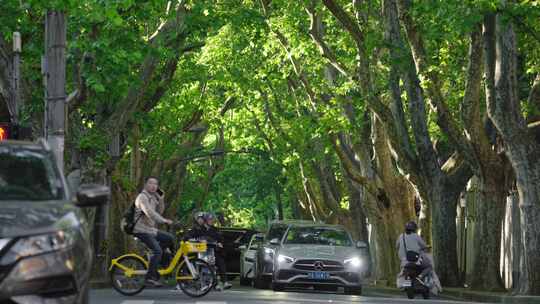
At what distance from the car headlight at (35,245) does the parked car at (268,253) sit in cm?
1877

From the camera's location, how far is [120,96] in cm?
3070

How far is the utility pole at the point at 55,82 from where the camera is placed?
2155 centimetres

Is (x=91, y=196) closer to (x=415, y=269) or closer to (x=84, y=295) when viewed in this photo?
(x=84, y=295)

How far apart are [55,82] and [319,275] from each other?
722 cm

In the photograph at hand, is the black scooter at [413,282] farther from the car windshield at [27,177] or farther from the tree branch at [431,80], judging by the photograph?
the car windshield at [27,177]

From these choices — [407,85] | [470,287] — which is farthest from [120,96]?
[470,287]

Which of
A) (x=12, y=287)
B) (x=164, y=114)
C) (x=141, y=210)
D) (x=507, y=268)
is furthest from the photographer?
(x=164, y=114)

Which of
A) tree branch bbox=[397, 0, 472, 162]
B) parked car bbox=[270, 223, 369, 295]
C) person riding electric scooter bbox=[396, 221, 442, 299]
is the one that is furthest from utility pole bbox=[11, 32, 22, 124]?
person riding electric scooter bbox=[396, 221, 442, 299]

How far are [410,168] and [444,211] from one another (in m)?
1.34

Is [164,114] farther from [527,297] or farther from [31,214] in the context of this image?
[31,214]

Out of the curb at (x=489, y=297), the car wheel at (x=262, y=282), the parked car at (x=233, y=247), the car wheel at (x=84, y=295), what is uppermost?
the parked car at (x=233, y=247)

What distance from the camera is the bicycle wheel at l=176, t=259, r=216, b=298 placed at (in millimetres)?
20000

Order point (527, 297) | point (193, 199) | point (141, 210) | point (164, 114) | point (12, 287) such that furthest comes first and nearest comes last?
1. point (193, 199)
2. point (164, 114)
3. point (527, 297)
4. point (141, 210)
5. point (12, 287)

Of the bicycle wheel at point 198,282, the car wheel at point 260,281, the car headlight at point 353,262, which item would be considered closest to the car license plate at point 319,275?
the car headlight at point 353,262
